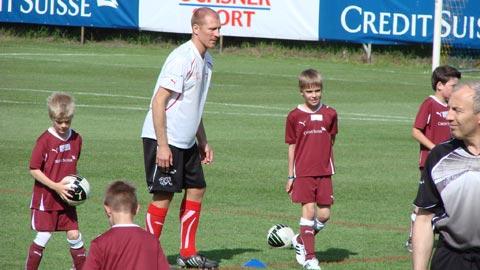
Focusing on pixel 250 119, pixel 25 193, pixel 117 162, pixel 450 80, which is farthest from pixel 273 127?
pixel 450 80

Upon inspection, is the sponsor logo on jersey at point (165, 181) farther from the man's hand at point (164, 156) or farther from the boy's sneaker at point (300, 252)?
the boy's sneaker at point (300, 252)

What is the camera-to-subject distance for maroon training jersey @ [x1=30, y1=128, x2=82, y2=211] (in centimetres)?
1049

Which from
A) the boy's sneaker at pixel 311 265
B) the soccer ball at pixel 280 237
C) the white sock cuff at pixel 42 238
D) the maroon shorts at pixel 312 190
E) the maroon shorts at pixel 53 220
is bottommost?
the boy's sneaker at pixel 311 265

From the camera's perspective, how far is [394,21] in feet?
124

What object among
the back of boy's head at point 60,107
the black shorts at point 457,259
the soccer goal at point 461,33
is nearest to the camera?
the black shorts at point 457,259

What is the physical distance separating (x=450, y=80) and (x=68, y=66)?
23.6m

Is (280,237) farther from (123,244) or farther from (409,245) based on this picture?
(123,244)

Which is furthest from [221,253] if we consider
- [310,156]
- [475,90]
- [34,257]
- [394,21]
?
[394,21]

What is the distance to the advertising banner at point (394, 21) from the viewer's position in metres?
35.5

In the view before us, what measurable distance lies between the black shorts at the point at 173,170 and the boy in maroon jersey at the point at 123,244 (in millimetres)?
3776

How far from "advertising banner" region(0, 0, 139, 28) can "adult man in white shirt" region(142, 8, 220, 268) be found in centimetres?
3060

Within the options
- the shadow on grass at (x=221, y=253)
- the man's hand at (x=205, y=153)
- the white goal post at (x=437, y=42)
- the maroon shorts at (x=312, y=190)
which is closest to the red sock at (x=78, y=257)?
the shadow on grass at (x=221, y=253)

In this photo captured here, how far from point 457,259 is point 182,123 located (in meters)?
4.34

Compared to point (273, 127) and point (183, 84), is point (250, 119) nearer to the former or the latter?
point (273, 127)
